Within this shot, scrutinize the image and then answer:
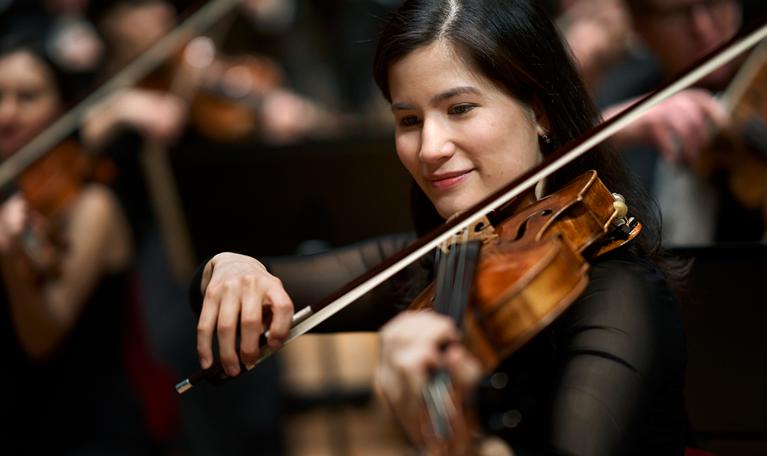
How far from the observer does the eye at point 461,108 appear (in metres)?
0.96

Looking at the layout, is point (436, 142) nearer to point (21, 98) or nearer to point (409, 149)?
point (409, 149)

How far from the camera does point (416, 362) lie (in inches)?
27.2

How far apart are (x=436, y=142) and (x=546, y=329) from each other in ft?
0.67

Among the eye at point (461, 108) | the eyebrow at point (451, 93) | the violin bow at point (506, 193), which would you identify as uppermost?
the eyebrow at point (451, 93)

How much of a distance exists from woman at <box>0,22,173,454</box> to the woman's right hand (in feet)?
3.32

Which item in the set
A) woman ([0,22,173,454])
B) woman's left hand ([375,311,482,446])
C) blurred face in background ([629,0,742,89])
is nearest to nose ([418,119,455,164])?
woman's left hand ([375,311,482,446])

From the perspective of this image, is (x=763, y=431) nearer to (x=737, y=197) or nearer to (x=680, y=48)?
(x=737, y=197)

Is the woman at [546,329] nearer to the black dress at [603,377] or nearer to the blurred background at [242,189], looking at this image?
the black dress at [603,377]

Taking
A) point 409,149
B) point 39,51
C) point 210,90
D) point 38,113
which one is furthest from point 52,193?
point 409,149

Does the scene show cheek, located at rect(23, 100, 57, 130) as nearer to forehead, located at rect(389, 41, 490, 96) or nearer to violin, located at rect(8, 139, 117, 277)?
violin, located at rect(8, 139, 117, 277)

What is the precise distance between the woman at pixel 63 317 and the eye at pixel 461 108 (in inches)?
42.7

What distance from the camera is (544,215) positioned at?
2.99 feet

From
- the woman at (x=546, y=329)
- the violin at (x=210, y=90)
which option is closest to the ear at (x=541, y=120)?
the woman at (x=546, y=329)

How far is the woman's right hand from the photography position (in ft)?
2.87
